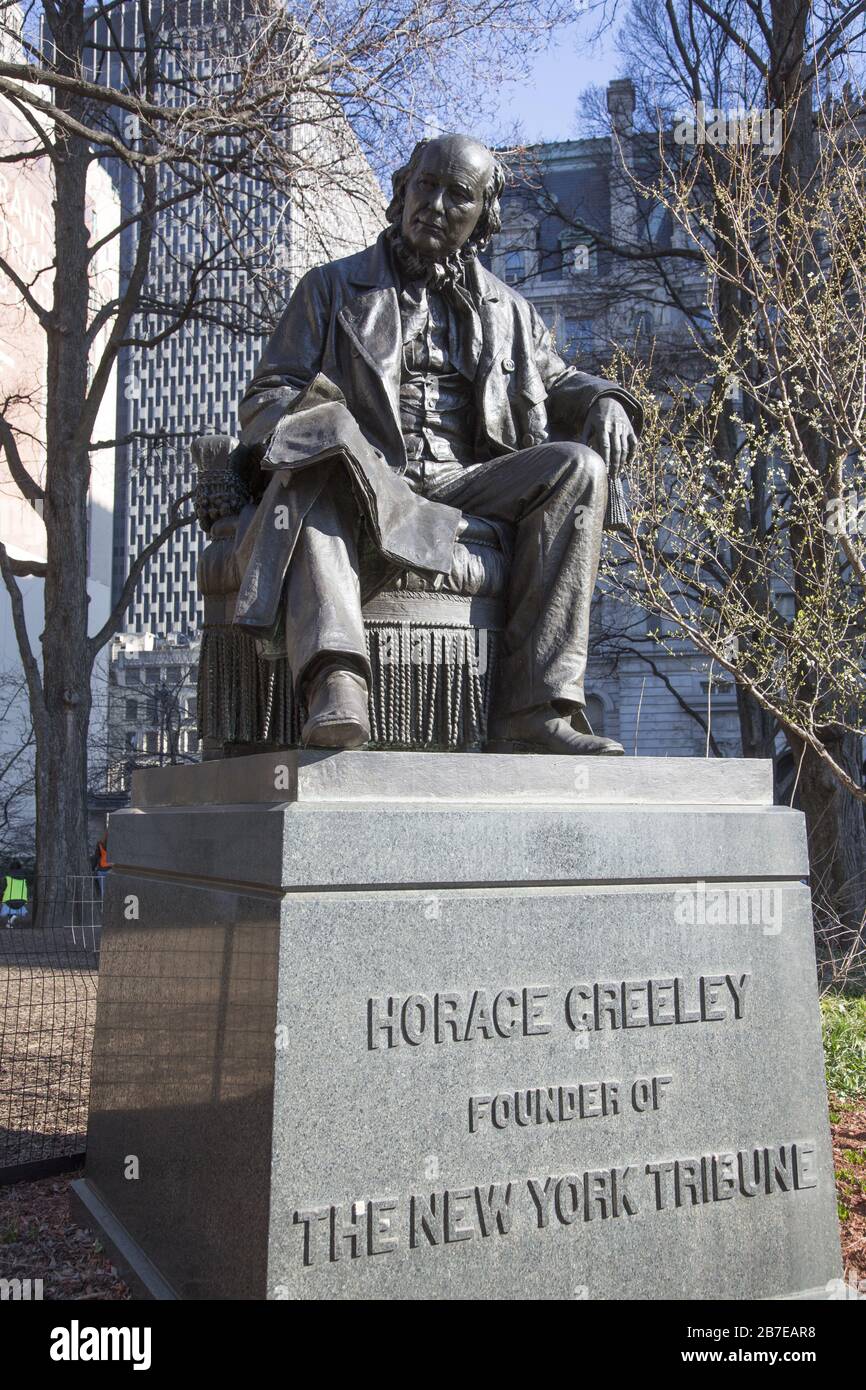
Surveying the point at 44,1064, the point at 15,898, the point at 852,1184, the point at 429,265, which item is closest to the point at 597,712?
the point at 15,898

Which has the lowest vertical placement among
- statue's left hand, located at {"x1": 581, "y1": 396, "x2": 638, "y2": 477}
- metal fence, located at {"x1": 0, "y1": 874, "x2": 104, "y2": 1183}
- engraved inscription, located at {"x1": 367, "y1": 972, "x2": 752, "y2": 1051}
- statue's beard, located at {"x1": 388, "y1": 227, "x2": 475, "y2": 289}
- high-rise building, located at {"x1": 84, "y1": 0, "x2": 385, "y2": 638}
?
metal fence, located at {"x1": 0, "y1": 874, "x2": 104, "y2": 1183}

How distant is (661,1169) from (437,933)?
0.86m

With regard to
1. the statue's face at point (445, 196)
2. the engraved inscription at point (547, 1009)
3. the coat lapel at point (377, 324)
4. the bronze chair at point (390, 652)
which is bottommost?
the engraved inscription at point (547, 1009)

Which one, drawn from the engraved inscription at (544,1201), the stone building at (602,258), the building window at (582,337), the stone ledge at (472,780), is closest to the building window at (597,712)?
the stone building at (602,258)

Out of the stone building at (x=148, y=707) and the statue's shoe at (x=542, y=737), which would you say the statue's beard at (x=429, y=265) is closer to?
the statue's shoe at (x=542, y=737)

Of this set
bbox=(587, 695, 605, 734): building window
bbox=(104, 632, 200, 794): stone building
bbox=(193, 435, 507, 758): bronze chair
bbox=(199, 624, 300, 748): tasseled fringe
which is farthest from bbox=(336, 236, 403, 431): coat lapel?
bbox=(587, 695, 605, 734): building window

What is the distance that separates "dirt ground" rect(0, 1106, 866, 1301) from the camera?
3707 millimetres

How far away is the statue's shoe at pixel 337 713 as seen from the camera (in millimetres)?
3107

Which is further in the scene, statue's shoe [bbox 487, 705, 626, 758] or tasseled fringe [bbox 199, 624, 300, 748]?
tasseled fringe [bbox 199, 624, 300, 748]

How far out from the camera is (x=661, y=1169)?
3.17 metres

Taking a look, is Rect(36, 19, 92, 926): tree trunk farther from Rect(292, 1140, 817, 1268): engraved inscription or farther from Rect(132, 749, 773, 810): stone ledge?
Rect(292, 1140, 817, 1268): engraved inscription

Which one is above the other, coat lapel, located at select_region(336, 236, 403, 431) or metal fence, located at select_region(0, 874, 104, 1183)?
coat lapel, located at select_region(336, 236, 403, 431)

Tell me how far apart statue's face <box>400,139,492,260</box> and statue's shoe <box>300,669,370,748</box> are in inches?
72.7
